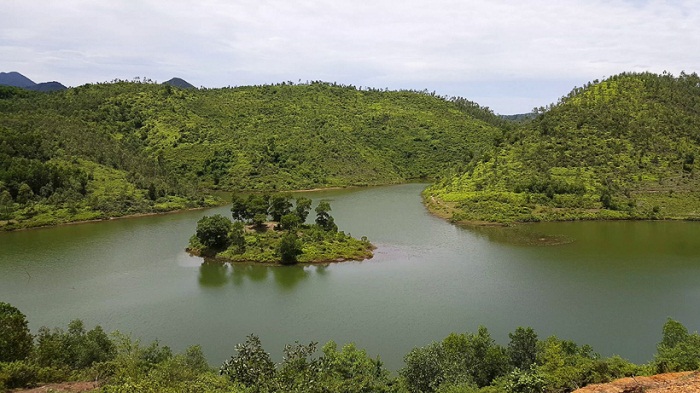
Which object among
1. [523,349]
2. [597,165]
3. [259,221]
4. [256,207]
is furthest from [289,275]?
[597,165]

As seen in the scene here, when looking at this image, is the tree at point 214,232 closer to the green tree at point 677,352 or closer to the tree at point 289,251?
the tree at point 289,251

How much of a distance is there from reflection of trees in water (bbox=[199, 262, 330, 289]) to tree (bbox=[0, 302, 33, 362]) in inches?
750

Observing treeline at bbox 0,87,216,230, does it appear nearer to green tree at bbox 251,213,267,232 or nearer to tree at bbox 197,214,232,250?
green tree at bbox 251,213,267,232

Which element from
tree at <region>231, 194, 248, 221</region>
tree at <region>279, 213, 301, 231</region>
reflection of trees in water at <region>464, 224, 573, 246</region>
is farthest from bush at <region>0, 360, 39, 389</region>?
reflection of trees in water at <region>464, 224, 573, 246</region>

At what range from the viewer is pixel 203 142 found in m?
126

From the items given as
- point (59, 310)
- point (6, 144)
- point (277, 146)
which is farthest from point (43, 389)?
point (277, 146)

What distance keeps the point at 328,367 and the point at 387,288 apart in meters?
18.6

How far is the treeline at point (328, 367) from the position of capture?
20.6 meters

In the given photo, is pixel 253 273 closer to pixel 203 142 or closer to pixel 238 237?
pixel 238 237

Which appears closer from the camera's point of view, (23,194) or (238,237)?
(238,237)

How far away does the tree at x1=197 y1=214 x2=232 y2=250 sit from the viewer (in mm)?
53309

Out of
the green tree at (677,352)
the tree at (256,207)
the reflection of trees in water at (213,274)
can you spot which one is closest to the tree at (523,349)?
the green tree at (677,352)

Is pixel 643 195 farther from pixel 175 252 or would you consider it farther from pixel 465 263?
pixel 175 252

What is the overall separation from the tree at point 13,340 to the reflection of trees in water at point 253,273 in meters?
Result: 19.0
